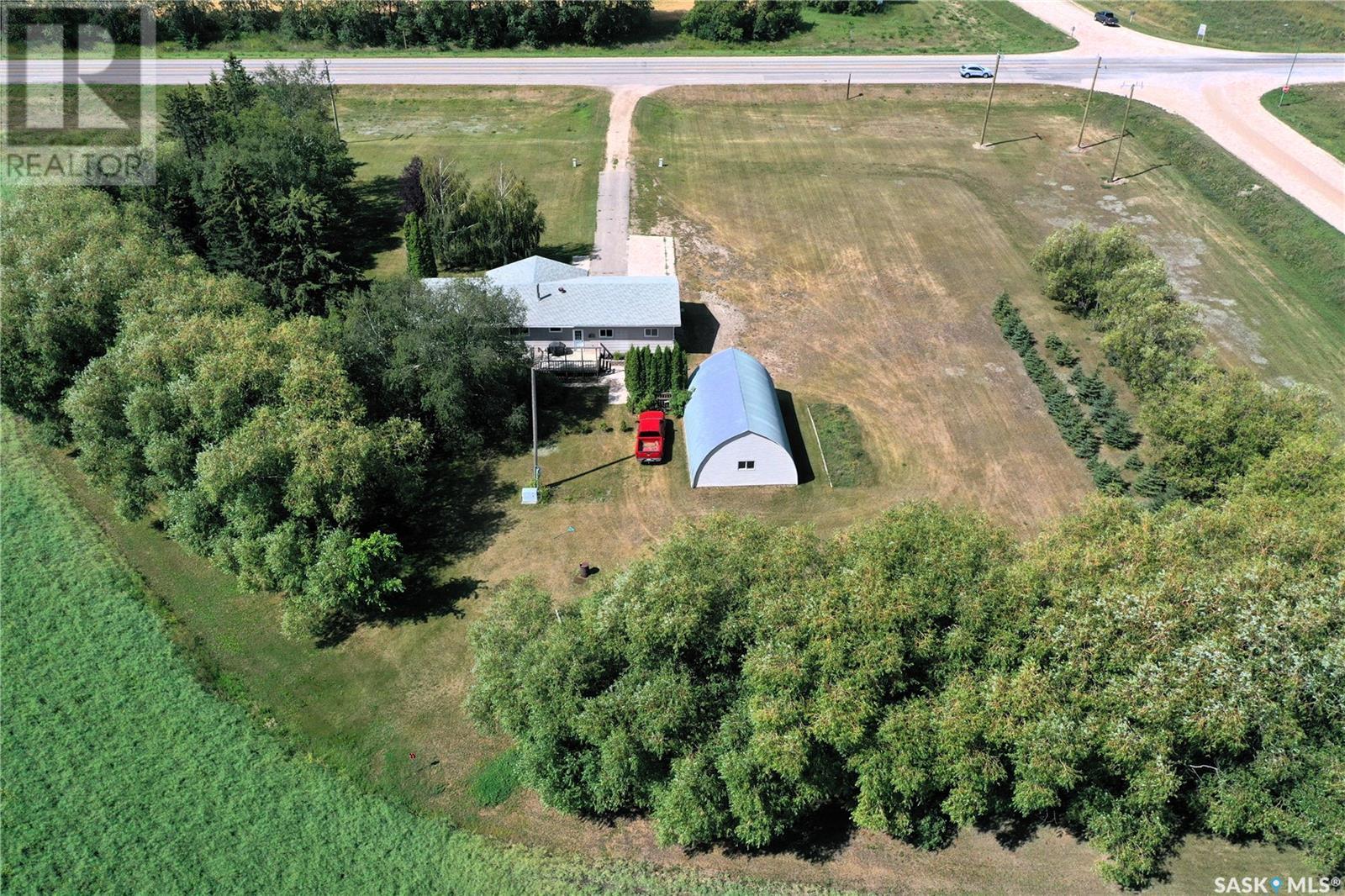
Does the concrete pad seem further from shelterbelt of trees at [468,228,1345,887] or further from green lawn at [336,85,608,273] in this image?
shelterbelt of trees at [468,228,1345,887]

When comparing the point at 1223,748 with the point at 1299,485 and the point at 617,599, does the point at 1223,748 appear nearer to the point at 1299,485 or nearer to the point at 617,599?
the point at 1299,485

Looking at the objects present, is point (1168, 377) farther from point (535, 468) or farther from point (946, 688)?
point (535, 468)

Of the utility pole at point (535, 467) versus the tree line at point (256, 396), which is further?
the utility pole at point (535, 467)

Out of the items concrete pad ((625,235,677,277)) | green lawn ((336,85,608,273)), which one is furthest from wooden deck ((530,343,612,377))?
green lawn ((336,85,608,273))

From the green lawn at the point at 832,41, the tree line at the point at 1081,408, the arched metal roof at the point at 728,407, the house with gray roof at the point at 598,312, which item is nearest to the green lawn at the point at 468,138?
the house with gray roof at the point at 598,312

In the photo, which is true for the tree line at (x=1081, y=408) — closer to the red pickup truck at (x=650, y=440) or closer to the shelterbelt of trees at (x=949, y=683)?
the shelterbelt of trees at (x=949, y=683)

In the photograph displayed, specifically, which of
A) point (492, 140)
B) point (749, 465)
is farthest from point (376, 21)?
point (749, 465)

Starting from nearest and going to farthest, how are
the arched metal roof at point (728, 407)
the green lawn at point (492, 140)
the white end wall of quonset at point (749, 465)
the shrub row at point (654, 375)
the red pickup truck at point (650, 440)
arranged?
the white end wall of quonset at point (749, 465) → the arched metal roof at point (728, 407) → the red pickup truck at point (650, 440) → the shrub row at point (654, 375) → the green lawn at point (492, 140)

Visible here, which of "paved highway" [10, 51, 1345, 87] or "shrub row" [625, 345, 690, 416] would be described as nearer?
"shrub row" [625, 345, 690, 416]
